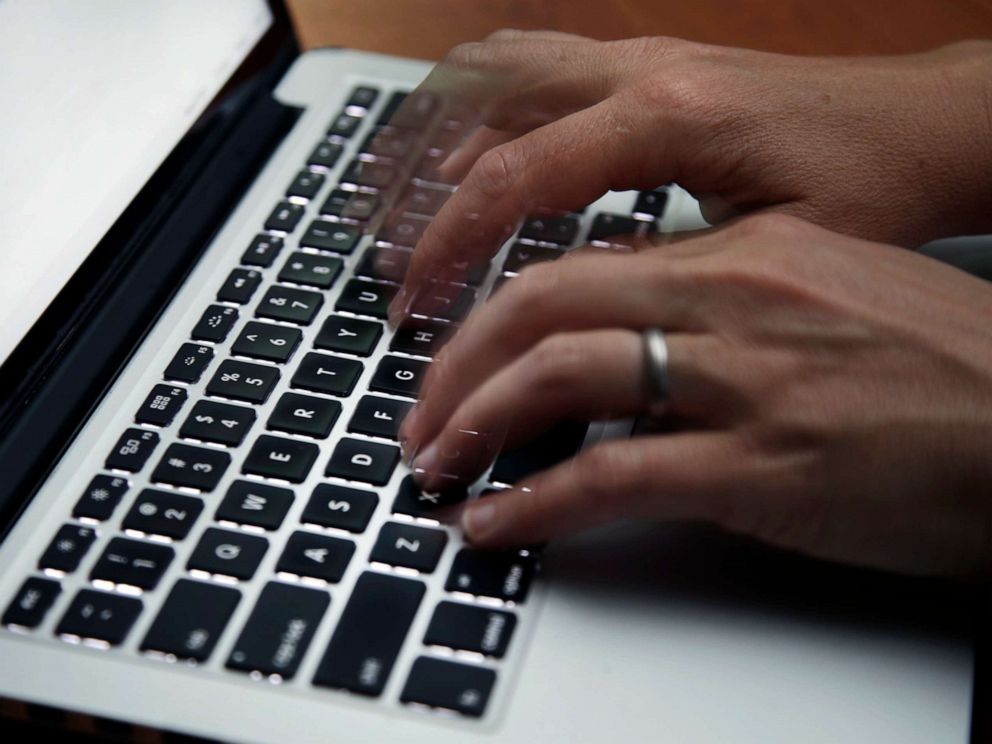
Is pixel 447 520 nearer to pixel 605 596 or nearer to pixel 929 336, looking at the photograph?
pixel 605 596

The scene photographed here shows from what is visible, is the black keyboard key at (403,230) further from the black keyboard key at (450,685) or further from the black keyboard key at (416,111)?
the black keyboard key at (450,685)

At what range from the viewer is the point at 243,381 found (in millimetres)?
519

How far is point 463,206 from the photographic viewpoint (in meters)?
0.56

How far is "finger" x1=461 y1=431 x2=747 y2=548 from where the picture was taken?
41cm

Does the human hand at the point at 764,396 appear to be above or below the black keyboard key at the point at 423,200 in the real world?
below

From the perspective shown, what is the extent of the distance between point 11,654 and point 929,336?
40 cm

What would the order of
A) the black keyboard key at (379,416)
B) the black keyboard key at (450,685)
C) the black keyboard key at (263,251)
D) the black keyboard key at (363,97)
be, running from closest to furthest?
the black keyboard key at (450,685) → the black keyboard key at (379,416) → the black keyboard key at (263,251) → the black keyboard key at (363,97)

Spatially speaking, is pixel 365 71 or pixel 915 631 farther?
pixel 365 71

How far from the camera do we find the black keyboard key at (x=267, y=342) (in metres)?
0.54

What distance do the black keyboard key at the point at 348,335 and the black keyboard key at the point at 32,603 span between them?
0.18m

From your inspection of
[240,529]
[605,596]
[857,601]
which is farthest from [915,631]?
[240,529]

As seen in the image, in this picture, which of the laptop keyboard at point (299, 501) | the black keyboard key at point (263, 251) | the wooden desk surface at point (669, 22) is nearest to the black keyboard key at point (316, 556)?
the laptop keyboard at point (299, 501)

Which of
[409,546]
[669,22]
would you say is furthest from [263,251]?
[669,22]

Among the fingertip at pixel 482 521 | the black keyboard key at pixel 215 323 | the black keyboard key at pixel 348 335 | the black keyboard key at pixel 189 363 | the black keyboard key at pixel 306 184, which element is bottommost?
the fingertip at pixel 482 521
